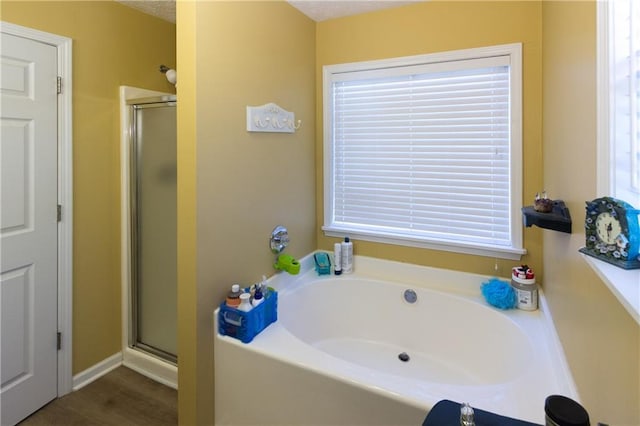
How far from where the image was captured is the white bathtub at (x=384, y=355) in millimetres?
1218

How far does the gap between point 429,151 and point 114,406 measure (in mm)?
2326

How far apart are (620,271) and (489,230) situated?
126 cm

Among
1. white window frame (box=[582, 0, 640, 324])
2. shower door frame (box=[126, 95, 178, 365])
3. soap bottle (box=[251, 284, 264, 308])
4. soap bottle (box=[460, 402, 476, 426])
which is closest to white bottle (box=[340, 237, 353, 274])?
soap bottle (box=[251, 284, 264, 308])

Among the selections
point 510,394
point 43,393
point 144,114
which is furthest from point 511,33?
point 43,393

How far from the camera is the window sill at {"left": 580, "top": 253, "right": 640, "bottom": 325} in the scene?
61cm

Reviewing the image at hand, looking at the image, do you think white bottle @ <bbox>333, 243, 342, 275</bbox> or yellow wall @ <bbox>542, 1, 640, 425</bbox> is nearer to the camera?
yellow wall @ <bbox>542, 1, 640, 425</bbox>

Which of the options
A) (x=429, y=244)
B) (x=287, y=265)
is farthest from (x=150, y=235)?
(x=429, y=244)

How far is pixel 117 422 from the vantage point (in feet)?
5.97

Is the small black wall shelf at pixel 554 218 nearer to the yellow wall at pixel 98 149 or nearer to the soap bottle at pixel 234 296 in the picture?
the soap bottle at pixel 234 296

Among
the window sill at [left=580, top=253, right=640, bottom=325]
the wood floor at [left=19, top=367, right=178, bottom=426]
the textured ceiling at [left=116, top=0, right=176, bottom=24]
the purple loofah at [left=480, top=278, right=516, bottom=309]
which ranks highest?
the textured ceiling at [left=116, top=0, right=176, bottom=24]

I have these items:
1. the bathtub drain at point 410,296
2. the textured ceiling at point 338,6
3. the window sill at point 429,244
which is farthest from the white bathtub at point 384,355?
the textured ceiling at point 338,6

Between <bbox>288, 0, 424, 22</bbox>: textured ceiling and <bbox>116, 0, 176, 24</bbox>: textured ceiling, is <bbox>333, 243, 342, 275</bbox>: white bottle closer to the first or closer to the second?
<bbox>288, 0, 424, 22</bbox>: textured ceiling

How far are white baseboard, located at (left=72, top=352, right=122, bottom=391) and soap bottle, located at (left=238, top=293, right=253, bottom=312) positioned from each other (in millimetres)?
1310

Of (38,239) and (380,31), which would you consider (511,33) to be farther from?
(38,239)
